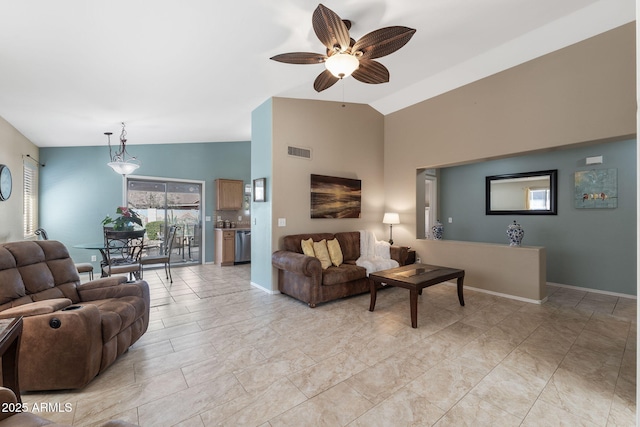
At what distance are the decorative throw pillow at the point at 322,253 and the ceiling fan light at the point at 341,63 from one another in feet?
7.91

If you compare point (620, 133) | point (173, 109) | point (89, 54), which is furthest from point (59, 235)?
point (620, 133)

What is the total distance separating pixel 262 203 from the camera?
4.54 meters

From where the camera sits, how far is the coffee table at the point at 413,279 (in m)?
3.04

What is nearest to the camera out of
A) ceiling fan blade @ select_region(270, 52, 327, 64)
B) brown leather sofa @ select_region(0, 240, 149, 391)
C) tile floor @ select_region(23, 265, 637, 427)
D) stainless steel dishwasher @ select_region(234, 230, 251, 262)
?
tile floor @ select_region(23, 265, 637, 427)

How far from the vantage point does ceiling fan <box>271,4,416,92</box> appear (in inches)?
85.4

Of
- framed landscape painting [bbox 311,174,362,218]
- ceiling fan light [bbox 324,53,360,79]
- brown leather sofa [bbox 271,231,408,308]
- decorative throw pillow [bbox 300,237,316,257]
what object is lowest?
brown leather sofa [bbox 271,231,408,308]

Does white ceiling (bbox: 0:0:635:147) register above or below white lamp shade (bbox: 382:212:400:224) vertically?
above

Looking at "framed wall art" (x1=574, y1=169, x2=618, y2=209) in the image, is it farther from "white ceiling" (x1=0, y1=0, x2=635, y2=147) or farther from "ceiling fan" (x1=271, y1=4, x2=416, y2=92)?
"ceiling fan" (x1=271, y1=4, x2=416, y2=92)

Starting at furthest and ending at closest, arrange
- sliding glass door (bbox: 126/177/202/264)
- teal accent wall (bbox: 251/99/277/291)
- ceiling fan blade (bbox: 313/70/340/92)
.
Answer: sliding glass door (bbox: 126/177/202/264) < teal accent wall (bbox: 251/99/277/291) < ceiling fan blade (bbox: 313/70/340/92)

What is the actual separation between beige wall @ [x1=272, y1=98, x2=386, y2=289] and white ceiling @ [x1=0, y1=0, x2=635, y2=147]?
35 centimetres

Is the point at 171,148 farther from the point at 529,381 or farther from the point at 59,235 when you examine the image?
the point at 529,381

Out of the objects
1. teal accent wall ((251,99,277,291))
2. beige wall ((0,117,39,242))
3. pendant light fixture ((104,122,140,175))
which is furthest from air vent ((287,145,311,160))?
beige wall ((0,117,39,242))

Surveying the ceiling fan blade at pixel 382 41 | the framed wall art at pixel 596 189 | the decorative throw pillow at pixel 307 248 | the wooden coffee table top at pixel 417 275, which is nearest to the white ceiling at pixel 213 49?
the ceiling fan blade at pixel 382 41

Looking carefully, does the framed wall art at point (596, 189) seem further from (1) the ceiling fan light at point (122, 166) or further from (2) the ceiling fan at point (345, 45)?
(1) the ceiling fan light at point (122, 166)
